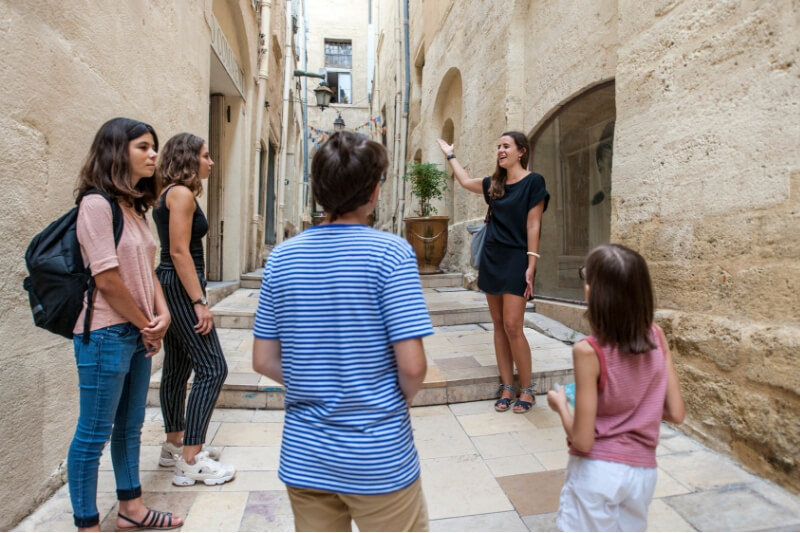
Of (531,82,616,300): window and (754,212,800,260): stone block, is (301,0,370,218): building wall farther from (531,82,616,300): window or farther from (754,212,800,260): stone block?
(754,212,800,260): stone block

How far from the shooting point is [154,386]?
3.27m

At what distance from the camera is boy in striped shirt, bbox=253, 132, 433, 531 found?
112 centimetres

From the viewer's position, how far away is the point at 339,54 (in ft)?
76.1

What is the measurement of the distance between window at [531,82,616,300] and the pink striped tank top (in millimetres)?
3529

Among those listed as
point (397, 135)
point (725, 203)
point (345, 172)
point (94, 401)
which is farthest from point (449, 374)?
point (397, 135)

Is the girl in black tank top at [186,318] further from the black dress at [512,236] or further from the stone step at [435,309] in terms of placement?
the stone step at [435,309]

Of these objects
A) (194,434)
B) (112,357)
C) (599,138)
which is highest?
(599,138)

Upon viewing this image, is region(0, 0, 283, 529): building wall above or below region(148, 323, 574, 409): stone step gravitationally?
above

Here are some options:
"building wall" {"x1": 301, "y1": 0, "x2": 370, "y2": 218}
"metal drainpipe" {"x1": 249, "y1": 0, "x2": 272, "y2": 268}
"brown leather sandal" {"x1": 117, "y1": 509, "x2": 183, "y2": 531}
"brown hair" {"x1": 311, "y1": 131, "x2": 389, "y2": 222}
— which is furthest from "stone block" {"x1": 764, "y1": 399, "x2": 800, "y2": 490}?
"building wall" {"x1": 301, "y1": 0, "x2": 370, "y2": 218}

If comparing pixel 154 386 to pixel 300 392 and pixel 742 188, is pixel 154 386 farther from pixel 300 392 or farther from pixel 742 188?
pixel 742 188

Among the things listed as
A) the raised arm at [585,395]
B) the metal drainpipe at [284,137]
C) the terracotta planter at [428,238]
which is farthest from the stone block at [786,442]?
the metal drainpipe at [284,137]

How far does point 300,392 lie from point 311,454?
0.46 feet

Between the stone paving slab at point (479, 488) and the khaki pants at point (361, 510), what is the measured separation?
0.97 meters

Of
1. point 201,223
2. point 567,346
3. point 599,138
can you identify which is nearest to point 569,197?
point 599,138
